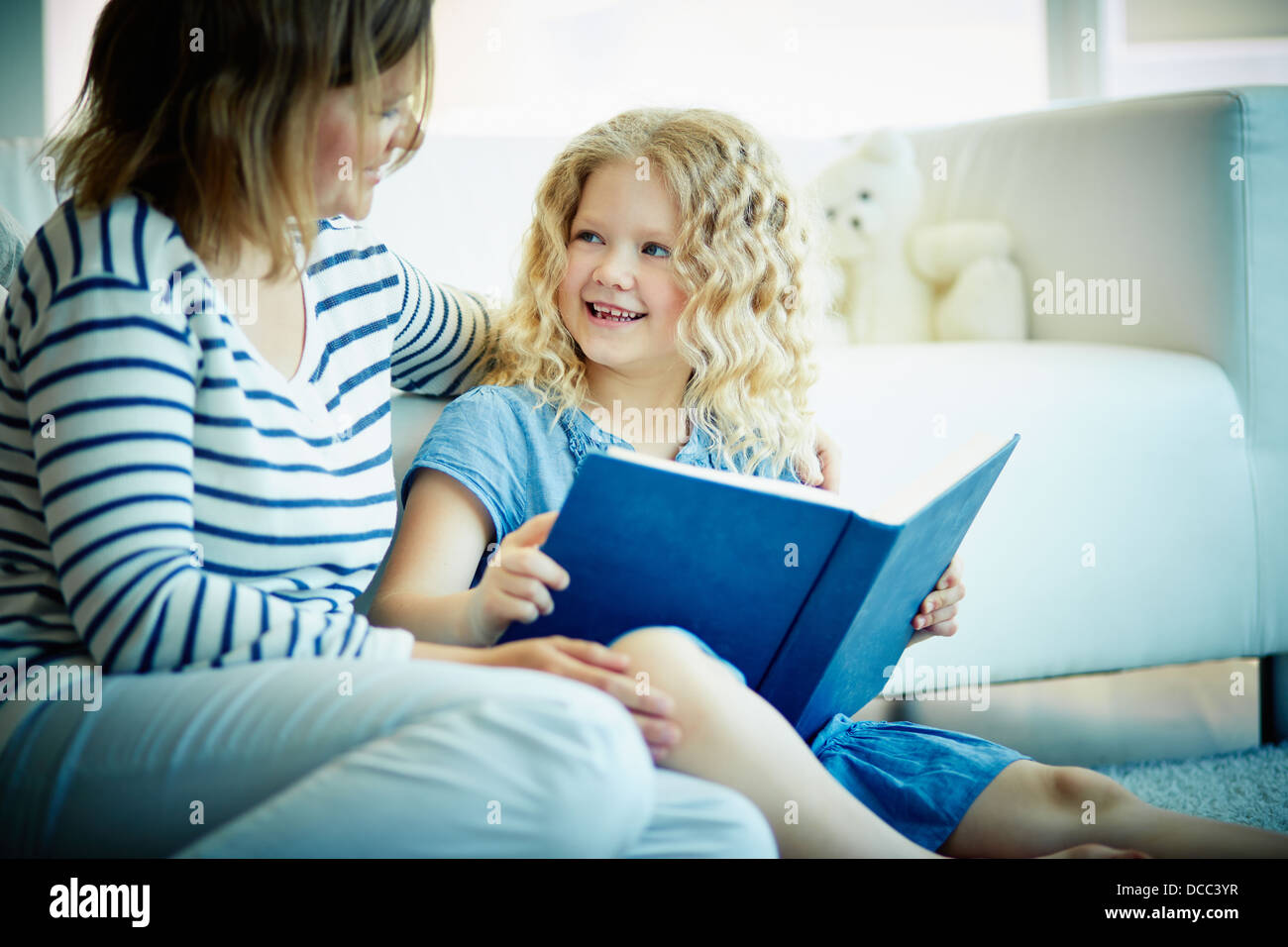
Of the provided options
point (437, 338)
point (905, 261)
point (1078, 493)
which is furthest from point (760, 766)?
point (905, 261)

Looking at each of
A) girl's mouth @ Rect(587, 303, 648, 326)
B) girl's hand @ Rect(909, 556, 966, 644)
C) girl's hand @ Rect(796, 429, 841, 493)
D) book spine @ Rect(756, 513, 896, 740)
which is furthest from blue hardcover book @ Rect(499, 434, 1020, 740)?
girl's mouth @ Rect(587, 303, 648, 326)

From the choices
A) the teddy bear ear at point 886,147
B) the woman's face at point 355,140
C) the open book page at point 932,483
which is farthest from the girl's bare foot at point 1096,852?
the teddy bear ear at point 886,147

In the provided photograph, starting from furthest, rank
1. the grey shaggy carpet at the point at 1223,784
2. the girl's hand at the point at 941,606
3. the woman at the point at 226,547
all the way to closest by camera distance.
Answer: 1. the grey shaggy carpet at the point at 1223,784
2. the girl's hand at the point at 941,606
3. the woman at the point at 226,547

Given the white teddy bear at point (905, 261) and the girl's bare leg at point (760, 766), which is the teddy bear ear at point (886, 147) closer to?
the white teddy bear at point (905, 261)

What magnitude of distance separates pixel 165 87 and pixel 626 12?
2015mm

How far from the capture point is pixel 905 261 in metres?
1.80

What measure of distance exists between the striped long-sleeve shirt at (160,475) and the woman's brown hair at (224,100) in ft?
0.09

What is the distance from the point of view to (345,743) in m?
0.56

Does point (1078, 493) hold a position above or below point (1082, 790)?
above

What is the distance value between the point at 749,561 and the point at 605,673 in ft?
0.43

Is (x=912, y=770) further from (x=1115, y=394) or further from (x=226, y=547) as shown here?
(x=1115, y=394)

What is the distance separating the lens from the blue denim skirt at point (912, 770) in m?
0.82

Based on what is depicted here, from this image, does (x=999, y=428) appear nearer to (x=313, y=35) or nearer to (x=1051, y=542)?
(x=1051, y=542)

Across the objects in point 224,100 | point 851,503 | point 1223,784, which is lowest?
point 1223,784
